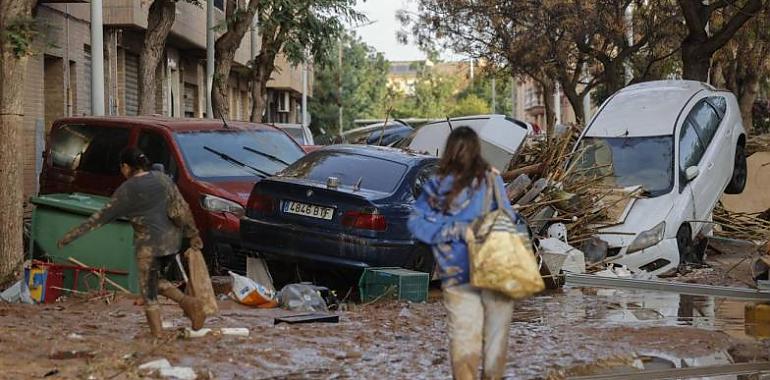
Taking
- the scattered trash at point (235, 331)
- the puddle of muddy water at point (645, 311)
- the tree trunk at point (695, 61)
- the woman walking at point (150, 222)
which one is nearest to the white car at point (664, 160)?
the puddle of muddy water at point (645, 311)

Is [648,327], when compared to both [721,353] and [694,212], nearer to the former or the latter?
[721,353]

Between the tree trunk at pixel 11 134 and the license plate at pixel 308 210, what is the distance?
8.18 feet

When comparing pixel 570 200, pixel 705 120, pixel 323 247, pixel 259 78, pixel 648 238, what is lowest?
pixel 648 238

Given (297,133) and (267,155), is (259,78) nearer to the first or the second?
(297,133)

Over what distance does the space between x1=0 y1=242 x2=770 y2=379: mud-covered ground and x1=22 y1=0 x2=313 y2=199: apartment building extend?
3.50 m

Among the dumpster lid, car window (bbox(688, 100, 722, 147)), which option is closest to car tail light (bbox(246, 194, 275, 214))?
the dumpster lid

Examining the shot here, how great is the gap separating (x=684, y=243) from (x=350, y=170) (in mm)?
5093

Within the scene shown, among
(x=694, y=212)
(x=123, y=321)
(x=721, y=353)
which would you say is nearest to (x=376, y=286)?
(x=123, y=321)

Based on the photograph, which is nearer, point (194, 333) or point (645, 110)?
point (194, 333)

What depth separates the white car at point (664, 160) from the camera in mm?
14508

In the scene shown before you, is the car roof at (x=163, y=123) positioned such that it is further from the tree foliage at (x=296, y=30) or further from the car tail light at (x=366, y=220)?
the tree foliage at (x=296, y=30)

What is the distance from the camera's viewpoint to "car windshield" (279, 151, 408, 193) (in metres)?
11.8

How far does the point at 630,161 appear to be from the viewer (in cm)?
1605

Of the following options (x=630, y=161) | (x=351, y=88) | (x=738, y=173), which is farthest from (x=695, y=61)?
(x=351, y=88)
